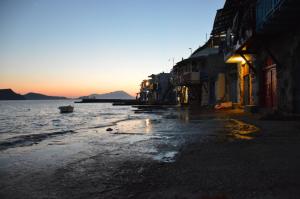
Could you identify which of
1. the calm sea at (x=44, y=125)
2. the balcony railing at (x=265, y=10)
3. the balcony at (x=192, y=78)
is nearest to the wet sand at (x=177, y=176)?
the calm sea at (x=44, y=125)

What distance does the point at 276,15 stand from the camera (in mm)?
13836

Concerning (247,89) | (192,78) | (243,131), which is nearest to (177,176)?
(243,131)

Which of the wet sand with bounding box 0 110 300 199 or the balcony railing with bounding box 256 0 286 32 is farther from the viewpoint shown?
the balcony railing with bounding box 256 0 286 32

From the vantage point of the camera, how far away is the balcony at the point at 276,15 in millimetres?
12750

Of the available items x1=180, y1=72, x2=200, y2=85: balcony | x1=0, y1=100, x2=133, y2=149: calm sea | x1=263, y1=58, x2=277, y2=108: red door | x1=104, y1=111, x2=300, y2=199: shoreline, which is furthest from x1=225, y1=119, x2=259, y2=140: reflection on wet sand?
x1=180, y1=72, x2=200, y2=85: balcony

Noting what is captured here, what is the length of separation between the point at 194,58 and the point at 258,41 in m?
30.0

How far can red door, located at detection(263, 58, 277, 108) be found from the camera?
18562 mm

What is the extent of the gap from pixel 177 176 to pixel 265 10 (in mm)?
13136

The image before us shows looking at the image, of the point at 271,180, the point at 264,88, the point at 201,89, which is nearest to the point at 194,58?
the point at 201,89

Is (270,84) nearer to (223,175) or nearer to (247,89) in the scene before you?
(247,89)

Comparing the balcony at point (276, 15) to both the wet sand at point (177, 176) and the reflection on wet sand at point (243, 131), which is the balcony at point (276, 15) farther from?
the wet sand at point (177, 176)

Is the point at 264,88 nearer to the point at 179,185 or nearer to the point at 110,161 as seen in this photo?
the point at 110,161

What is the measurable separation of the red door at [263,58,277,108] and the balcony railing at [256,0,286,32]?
9.44ft

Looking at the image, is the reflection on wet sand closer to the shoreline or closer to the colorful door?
the shoreline
